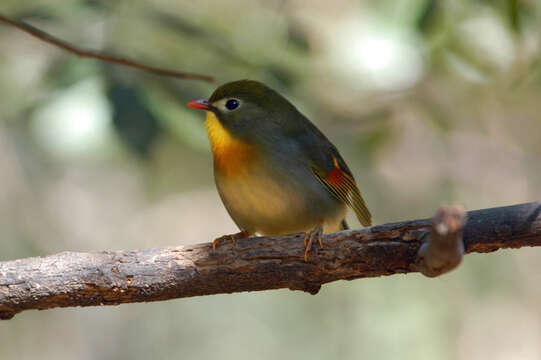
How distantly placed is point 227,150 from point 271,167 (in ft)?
0.99

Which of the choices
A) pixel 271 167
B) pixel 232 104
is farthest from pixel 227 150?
pixel 232 104

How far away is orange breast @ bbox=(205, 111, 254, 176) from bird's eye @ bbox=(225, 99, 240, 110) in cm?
11

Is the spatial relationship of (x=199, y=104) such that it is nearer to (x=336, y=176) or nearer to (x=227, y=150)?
(x=227, y=150)

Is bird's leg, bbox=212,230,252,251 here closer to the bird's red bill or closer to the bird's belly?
the bird's belly

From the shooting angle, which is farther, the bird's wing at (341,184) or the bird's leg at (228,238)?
the bird's wing at (341,184)

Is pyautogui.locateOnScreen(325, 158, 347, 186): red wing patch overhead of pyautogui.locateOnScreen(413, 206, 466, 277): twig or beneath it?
overhead

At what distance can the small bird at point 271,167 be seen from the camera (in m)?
3.74

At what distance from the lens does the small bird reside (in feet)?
12.3

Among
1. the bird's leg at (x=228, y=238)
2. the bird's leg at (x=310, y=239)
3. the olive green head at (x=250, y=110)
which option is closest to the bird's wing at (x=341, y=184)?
the olive green head at (x=250, y=110)

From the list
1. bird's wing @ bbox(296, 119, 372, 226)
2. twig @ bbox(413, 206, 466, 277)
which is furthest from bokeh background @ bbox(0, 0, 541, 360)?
twig @ bbox(413, 206, 466, 277)

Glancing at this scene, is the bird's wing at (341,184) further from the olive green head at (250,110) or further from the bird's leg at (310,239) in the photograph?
the bird's leg at (310,239)

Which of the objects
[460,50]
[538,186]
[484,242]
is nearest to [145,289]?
[484,242]

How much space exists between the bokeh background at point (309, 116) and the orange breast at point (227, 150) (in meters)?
0.10

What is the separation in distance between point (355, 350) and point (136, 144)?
143 inches
